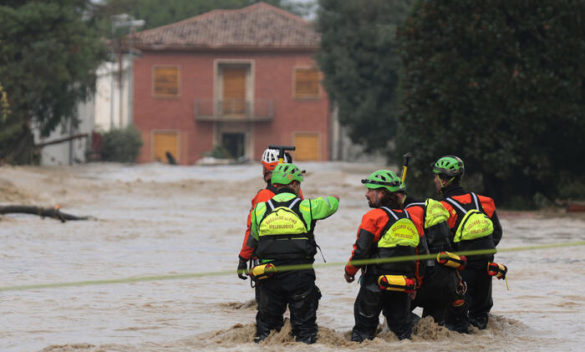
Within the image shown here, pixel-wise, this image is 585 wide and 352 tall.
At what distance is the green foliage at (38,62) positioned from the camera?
3919 centimetres

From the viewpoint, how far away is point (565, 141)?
25.5 metres

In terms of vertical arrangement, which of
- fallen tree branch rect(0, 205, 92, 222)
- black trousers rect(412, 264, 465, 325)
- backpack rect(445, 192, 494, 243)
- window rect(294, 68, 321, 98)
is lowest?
fallen tree branch rect(0, 205, 92, 222)

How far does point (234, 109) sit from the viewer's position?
201ft

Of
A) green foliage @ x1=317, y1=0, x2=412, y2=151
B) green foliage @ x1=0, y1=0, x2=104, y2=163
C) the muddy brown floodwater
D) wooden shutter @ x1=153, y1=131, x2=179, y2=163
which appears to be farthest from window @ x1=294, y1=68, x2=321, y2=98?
the muddy brown floodwater

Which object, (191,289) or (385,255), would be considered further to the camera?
(191,289)

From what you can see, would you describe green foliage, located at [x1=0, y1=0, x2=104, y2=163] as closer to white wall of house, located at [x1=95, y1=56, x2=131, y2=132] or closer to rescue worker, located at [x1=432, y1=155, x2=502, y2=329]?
white wall of house, located at [x1=95, y1=56, x2=131, y2=132]

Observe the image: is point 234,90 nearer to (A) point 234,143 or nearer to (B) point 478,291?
(A) point 234,143

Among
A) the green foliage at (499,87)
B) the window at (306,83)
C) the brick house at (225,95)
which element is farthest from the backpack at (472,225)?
the window at (306,83)

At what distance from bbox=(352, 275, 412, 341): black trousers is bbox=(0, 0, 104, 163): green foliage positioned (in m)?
31.6

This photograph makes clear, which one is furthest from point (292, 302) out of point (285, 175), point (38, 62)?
point (38, 62)

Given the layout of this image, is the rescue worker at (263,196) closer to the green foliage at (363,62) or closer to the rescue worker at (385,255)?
the rescue worker at (385,255)

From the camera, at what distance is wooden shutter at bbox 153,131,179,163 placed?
61.5m

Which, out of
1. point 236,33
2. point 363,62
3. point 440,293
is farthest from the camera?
point 236,33

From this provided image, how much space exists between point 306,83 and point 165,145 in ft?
29.7
